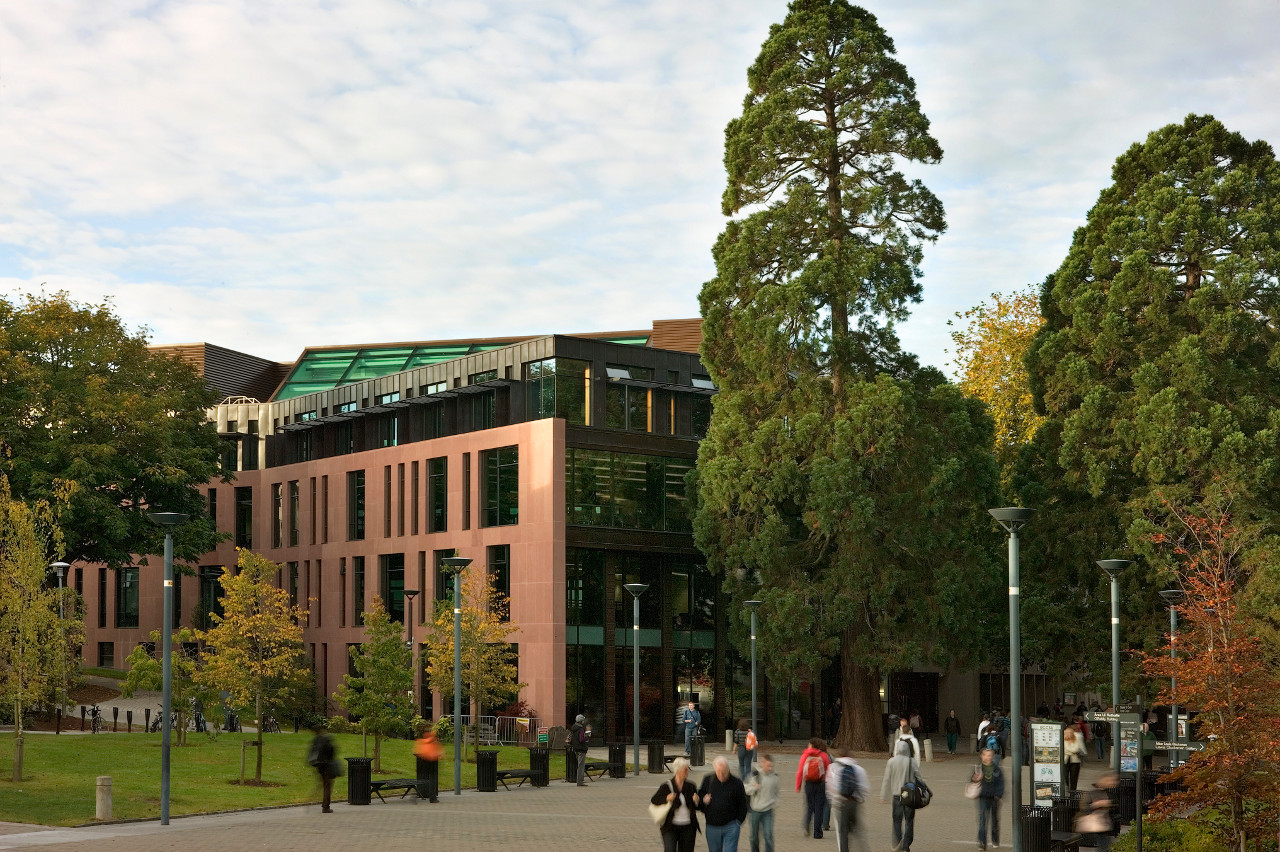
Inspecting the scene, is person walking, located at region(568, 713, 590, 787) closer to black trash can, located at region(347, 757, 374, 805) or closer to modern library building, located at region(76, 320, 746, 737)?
black trash can, located at region(347, 757, 374, 805)

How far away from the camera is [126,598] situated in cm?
7700

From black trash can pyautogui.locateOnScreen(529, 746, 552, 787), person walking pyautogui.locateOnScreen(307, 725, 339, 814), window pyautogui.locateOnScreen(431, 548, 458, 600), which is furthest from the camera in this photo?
window pyautogui.locateOnScreen(431, 548, 458, 600)

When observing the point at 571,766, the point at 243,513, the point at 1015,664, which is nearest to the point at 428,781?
the point at 571,766

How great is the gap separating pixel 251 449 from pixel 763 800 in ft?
186

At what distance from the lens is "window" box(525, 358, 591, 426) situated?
53.1m

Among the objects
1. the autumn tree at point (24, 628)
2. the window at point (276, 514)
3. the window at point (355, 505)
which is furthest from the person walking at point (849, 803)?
the window at point (276, 514)

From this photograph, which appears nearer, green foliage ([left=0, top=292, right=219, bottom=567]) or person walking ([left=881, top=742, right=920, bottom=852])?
person walking ([left=881, top=742, right=920, bottom=852])

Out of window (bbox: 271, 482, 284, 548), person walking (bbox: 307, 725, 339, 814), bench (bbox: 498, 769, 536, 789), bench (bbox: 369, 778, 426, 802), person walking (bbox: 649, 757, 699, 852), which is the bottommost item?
bench (bbox: 498, 769, 536, 789)

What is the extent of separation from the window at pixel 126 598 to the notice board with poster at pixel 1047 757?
6209 centimetres

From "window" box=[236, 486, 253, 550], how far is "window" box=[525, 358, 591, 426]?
24.2 meters

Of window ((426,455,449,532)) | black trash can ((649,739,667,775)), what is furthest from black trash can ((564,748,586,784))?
window ((426,455,449,532))

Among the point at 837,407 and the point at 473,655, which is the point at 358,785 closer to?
the point at 473,655

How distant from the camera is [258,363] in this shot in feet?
320

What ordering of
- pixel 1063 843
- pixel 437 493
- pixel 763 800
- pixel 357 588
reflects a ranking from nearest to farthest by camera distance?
pixel 763 800 → pixel 1063 843 → pixel 437 493 → pixel 357 588
